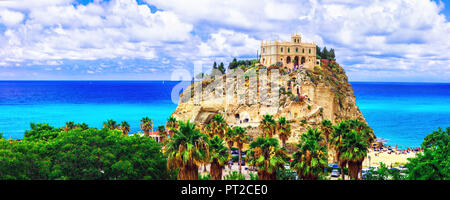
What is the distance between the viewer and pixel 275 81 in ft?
277

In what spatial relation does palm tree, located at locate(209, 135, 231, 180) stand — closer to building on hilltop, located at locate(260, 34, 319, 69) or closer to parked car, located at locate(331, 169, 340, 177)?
A: parked car, located at locate(331, 169, 340, 177)

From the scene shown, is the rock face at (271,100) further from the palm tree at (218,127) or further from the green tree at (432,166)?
the green tree at (432,166)

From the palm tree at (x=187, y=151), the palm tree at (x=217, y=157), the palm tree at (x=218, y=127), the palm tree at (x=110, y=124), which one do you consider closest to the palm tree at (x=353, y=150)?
the palm tree at (x=217, y=157)

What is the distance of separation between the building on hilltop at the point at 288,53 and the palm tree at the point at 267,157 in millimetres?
60490

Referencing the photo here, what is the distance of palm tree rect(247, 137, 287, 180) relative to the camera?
30244 millimetres

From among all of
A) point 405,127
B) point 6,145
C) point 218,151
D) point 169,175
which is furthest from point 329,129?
point 405,127

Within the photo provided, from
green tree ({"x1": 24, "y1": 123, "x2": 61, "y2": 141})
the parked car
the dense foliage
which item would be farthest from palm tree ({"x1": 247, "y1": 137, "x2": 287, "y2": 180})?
green tree ({"x1": 24, "y1": 123, "x2": 61, "y2": 141})

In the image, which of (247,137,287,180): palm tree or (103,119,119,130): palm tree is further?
(103,119,119,130): palm tree

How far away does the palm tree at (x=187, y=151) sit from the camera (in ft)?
87.5

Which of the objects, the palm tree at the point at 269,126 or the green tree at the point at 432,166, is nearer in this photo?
the green tree at the point at 432,166

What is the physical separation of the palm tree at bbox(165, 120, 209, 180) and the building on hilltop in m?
65.4

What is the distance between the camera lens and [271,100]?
8075cm

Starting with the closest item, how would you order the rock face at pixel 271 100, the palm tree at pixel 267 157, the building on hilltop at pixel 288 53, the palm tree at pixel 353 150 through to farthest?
the palm tree at pixel 267 157 < the palm tree at pixel 353 150 < the rock face at pixel 271 100 < the building on hilltop at pixel 288 53

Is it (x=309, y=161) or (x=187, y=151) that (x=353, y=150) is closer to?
(x=309, y=161)
